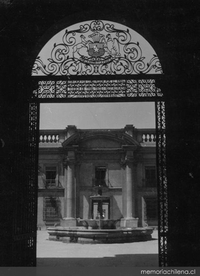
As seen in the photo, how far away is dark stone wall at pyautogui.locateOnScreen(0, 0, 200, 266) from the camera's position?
7.11 m

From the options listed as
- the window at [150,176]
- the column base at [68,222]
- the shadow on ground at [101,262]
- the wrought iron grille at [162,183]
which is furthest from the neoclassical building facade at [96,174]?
the wrought iron grille at [162,183]

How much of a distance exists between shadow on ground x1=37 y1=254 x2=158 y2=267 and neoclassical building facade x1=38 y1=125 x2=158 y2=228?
54.1 ft

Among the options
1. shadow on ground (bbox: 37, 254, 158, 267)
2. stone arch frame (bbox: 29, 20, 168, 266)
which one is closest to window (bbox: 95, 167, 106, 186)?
shadow on ground (bbox: 37, 254, 158, 267)

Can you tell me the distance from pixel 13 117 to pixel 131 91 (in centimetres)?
216

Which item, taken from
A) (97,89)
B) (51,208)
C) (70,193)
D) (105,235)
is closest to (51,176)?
(70,193)

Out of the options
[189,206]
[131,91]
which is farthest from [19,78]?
[189,206]

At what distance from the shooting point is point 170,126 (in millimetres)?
7426

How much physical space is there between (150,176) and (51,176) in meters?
6.69

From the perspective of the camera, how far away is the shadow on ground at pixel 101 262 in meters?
9.41

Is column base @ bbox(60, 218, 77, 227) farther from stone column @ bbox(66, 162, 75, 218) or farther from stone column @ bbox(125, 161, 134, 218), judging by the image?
stone column @ bbox(125, 161, 134, 218)

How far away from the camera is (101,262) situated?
33.3ft

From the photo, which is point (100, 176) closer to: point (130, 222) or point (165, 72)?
point (130, 222)

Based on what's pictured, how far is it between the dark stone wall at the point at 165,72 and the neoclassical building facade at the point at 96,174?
20.5 metres

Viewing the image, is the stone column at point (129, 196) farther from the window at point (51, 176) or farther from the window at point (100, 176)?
the window at point (51, 176)
